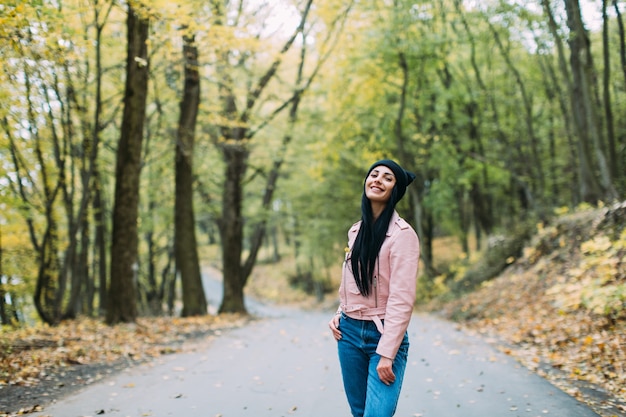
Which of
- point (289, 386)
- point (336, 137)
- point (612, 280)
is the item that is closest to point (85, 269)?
point (336, 137)

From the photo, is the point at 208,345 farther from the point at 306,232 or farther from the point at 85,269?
the point at 306,232

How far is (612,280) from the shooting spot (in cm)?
939

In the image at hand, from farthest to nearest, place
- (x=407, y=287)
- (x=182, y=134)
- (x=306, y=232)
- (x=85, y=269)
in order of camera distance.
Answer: (x=306, y=232)
(x=85, y=269)
(x=182, y=134)
(x=407, y=287)

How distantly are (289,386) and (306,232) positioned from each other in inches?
823

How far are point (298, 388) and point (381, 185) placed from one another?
4.23m

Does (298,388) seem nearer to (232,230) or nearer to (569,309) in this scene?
(569,309)

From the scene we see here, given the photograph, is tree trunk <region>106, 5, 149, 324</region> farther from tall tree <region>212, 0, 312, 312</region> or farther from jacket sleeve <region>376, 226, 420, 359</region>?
jacket sleeve <region>376, 226, 420, 359</region>

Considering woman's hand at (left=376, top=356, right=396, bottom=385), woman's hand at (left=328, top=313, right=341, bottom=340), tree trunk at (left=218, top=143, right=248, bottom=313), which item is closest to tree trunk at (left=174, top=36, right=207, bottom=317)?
tree trunk at (left=218, top=143, right=248, bottom=313)

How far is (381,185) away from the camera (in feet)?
11.1

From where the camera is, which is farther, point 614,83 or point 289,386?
point 614,83

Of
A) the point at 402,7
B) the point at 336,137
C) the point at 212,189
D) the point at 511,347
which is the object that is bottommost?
the point at 511,347

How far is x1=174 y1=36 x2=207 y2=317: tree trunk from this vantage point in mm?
16797

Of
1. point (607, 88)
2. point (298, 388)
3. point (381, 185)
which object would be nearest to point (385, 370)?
point (381, 185)

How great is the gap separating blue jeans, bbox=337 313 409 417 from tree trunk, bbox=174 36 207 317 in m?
13.9
